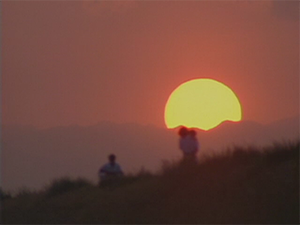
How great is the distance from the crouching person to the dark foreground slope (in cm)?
110

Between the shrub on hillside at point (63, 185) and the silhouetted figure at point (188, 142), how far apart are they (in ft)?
20.9

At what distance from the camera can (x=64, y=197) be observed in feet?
83.9

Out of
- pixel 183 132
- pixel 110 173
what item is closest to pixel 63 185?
pixel 110 173

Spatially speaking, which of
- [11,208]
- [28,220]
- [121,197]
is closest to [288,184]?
[121,197]

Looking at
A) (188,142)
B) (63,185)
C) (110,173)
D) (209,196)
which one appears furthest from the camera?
(63,185)

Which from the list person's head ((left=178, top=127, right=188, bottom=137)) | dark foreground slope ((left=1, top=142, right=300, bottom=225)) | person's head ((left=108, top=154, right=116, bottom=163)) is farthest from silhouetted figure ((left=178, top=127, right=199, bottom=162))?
person's head ((left=108, top=154, right=116, bottom=163))

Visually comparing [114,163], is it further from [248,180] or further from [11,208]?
[248,180]

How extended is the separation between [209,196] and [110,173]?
911cm

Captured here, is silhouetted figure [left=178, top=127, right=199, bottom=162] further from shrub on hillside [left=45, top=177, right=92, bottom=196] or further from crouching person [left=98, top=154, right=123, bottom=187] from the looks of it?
shrub on hillside [left=45, top=177, right=92, bottom=196]

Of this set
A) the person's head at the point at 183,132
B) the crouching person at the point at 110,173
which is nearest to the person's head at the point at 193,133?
the person's head at the point at 183,132

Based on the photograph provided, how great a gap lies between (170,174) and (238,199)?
4.33 metres

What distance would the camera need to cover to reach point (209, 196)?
1639 centimetres

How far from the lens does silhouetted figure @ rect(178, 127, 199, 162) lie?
21688mm

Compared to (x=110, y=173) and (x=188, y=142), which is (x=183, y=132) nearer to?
(x=188, y=142)
